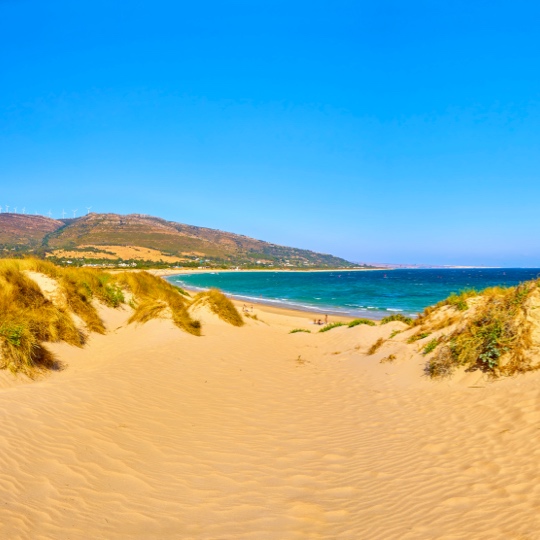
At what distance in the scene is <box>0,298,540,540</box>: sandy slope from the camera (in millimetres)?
3934

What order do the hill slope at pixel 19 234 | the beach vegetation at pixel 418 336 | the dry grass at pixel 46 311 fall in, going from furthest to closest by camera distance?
the hill slope at pixel 19 234, the beach vegetation at pixel 418 336, the dry grass at pixel 46 311

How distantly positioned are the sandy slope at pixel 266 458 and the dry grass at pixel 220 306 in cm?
875

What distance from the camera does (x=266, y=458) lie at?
5.72m

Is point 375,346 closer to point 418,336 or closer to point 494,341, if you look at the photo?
point 418,336

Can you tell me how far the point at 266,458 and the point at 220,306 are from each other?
14073 mm

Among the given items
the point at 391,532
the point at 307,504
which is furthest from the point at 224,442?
the point at 391,532

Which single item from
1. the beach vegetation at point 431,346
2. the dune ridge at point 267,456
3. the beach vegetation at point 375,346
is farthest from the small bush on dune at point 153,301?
the beach vegetation at point 431,346

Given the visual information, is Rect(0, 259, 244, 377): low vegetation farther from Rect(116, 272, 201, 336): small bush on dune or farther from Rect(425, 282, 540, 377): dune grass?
Rect(425, 282, 540, 377): dune grass

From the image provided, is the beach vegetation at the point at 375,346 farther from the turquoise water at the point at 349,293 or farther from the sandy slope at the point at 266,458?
the turquoise water at the point at 349,293

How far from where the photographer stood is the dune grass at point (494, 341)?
7.73 metres

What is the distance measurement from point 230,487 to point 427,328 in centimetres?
1001

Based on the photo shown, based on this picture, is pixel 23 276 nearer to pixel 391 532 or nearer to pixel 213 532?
pixel 213 532

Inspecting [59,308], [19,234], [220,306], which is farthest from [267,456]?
[19,234]

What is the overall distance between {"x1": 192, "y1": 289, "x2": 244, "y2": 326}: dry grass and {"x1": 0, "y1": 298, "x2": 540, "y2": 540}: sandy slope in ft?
28.7
